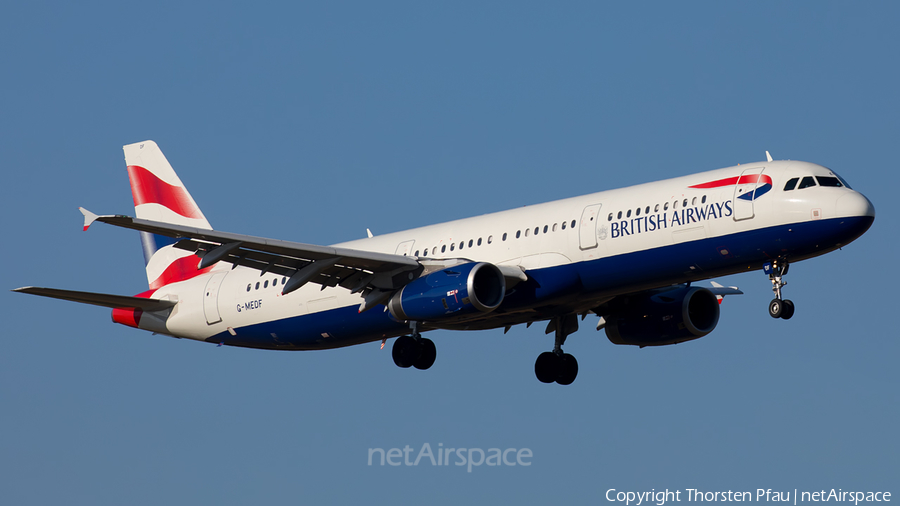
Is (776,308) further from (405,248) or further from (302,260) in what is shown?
(302,260)

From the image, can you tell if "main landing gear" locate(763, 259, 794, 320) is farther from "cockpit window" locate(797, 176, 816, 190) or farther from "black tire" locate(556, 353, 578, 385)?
"black tire" locate(556, 353, 578, 385)

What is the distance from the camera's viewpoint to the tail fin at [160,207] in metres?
48.6

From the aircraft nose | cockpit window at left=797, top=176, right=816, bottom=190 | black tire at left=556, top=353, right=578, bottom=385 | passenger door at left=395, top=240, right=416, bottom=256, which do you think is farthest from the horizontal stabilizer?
the aircraft nose

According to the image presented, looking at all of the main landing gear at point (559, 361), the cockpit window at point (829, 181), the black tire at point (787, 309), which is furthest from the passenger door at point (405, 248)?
the cockpit window at point (829, 181)

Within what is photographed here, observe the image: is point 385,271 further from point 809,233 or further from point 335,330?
point 809,233

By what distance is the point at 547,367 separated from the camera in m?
45.2

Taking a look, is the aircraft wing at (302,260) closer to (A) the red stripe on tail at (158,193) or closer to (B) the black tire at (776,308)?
(B) the black tire at (776,308)

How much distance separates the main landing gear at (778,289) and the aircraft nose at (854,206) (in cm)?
226

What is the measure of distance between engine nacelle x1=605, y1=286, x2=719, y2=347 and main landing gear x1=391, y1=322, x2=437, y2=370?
6797mm

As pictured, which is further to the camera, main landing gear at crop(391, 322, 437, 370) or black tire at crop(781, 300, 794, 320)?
main landing gear at crop(391, 322, 437, 370)

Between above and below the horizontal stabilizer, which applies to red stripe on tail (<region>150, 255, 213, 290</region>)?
above

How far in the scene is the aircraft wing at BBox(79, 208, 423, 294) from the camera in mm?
36375

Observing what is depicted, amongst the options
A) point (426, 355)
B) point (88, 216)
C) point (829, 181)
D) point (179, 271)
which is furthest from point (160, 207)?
point (829, 181)

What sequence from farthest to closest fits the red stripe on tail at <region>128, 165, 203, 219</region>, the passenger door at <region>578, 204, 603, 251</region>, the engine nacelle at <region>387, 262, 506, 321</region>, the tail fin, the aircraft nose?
the red stripe on tail at <region>128, 165, 203, 219</region>
the tail fin
the passenger door at <region>578, 204, 603, 251</region>
the engine nacelle at <region>387, 262, 506, 321</region>
the aircraft nose
